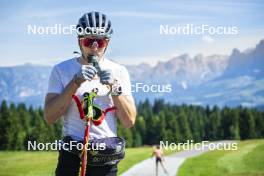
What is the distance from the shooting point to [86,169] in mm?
3469

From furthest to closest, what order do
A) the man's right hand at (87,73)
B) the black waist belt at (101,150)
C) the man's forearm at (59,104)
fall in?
the black waist belt at (101,150) → the man's forearm at (59,104) → the man's right hand at (87,73)

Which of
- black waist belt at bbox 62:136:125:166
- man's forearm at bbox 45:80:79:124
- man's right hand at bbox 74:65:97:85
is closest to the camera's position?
man's right hand at bbox 74:65:97:85

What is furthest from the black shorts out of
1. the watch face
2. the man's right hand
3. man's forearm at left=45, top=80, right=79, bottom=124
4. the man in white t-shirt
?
the man's right hand

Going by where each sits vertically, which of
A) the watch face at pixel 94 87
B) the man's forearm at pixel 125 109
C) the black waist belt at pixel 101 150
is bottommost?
the black waist belt at pixel 101 150

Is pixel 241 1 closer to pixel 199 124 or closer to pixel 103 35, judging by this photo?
pixel 103 35

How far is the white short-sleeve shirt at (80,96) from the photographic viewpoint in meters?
3.49

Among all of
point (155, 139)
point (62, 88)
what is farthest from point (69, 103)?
point (155, 139)

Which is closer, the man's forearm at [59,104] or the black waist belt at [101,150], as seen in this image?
the man's forearm at [59,104]

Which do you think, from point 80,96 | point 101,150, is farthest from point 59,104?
point 101,150

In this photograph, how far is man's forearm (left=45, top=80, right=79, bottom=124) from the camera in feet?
10.8

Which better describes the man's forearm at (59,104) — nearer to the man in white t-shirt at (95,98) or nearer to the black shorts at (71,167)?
the man in white t-shirt at (95,98)

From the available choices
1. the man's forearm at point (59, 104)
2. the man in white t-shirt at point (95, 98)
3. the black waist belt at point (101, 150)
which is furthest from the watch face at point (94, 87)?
the black waist belt at point (101, 150)

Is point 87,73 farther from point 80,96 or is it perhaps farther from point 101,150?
point 101,150

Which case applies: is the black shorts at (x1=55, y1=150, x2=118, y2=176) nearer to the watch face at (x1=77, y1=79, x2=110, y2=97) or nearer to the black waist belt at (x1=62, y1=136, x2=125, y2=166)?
the black waist belt at (x1=62, y1=136, x2=125, y2=166)
